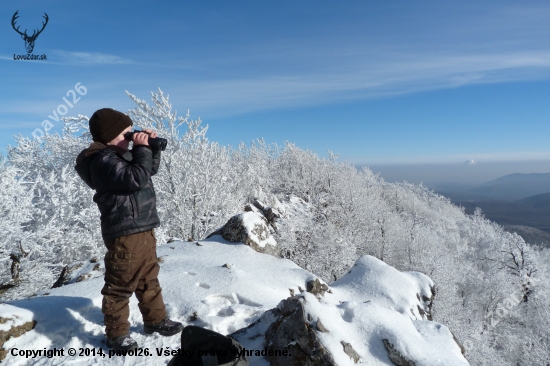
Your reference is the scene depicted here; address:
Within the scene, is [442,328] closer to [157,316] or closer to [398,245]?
[157,316]

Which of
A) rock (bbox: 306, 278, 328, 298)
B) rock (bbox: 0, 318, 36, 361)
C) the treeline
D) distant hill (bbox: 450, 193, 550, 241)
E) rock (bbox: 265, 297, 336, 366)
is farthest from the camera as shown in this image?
distant hill (bbox: 450, 193, 550, 241)

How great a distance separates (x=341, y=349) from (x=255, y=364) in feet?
2.70

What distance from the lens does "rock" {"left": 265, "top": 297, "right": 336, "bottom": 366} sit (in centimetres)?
267

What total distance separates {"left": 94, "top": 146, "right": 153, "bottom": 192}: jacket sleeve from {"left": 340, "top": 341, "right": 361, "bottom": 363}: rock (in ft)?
8.22

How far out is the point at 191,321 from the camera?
144 inches

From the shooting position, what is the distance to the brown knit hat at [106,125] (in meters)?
2.85

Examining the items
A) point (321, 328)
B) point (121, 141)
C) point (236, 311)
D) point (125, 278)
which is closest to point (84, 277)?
point (125, 278)

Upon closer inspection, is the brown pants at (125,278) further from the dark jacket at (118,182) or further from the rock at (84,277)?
the rock at (84,277)

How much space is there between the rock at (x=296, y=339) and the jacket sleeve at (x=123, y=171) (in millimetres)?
1953

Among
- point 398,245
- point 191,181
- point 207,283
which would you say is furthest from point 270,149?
point 207,283

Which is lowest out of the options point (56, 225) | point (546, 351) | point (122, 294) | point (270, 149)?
point (546, 351)

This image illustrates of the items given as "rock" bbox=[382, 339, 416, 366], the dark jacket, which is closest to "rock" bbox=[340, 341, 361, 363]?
"rock" bbox=[382, 339, 416, 366]

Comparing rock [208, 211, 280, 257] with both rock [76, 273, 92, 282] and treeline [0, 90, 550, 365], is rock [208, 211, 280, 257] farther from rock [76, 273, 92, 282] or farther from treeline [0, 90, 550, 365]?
treeline [0, 90, 550, 365]

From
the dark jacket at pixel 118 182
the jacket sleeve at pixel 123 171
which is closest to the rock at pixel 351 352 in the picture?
the dark jacket at pixel 118 182
